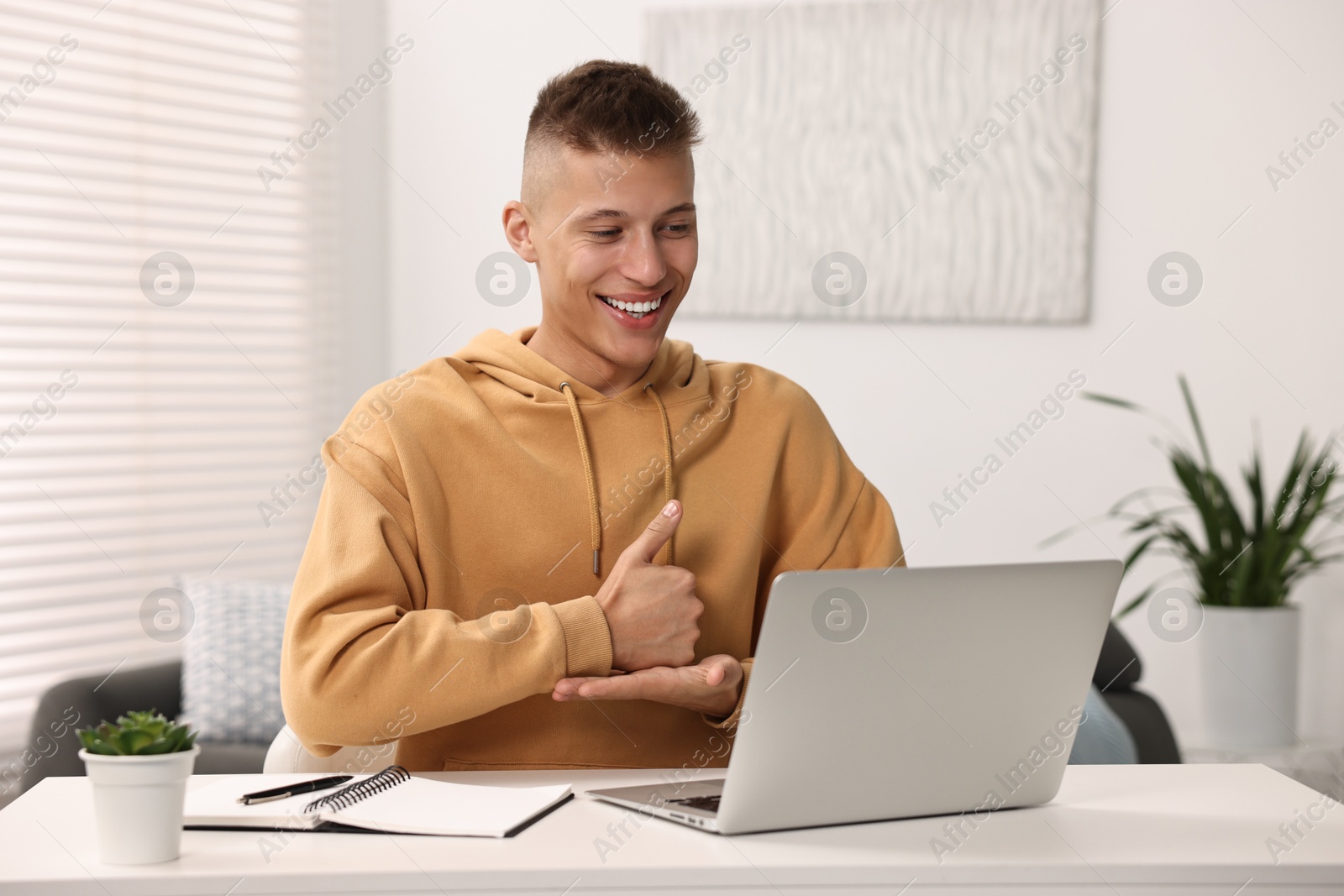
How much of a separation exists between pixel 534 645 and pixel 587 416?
425mm

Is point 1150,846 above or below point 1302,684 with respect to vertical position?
above

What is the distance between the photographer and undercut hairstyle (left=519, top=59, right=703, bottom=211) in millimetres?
1618

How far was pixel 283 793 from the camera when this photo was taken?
3.86 feet

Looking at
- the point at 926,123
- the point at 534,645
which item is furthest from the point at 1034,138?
the point at 534,645

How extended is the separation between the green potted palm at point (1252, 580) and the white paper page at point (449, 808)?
8.05ft

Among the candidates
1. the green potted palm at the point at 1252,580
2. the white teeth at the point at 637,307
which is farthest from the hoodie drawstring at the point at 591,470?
the green potted palm at the point at 1252,580

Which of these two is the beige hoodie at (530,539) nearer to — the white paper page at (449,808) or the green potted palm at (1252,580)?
the white paper page at (449,808)

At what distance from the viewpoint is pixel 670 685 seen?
1.37 metres

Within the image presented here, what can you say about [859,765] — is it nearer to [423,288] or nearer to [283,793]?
[283,793]

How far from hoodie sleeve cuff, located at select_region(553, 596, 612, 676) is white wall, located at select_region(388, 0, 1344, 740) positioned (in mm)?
2529

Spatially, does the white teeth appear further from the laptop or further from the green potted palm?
the green potted palm

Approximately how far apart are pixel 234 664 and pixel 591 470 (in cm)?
173

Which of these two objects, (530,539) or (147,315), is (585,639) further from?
(147,315)

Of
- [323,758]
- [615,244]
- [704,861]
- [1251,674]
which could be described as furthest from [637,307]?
[1251,674]
